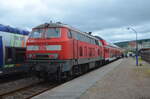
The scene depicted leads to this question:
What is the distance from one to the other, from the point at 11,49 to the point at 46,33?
2696 millimetres

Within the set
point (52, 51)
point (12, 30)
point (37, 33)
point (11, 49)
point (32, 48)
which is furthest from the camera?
point (12, 30)

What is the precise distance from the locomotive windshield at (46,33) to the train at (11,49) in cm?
159

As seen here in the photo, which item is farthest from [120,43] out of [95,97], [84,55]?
[95,97]

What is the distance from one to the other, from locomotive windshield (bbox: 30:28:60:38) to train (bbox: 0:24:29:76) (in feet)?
5.22

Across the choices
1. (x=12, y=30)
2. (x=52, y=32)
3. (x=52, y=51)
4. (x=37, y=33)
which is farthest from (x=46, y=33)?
(x=12, y=30)

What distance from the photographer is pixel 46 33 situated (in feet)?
39.8

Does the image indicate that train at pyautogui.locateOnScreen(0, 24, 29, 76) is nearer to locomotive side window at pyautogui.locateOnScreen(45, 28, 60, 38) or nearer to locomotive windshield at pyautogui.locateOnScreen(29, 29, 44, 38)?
locomotive windshield at pyautogui.locateOnScreen(29, 29, 44, 38)

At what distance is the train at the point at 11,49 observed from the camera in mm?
12000

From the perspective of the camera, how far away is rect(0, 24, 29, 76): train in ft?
39.4

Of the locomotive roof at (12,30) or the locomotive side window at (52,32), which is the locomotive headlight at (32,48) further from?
the locomotive roof at (12,30)

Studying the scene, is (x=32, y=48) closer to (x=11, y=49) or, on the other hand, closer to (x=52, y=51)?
(x=52, y=51)

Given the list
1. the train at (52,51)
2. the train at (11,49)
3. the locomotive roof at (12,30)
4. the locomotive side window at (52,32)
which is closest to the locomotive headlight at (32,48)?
the train at (52,51)

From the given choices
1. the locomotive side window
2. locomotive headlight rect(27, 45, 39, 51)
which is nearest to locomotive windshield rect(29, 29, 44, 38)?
the locomotive side window

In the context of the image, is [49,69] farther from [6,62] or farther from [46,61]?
[6,62]
